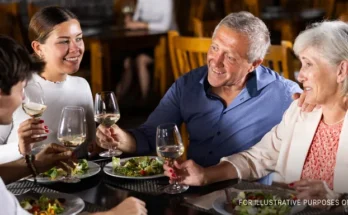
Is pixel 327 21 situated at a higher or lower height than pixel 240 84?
higher

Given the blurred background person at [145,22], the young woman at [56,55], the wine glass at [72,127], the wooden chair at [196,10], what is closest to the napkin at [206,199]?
the wine glass at [72,127]

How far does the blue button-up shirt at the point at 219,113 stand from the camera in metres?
2.57

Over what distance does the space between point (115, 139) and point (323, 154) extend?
78cm

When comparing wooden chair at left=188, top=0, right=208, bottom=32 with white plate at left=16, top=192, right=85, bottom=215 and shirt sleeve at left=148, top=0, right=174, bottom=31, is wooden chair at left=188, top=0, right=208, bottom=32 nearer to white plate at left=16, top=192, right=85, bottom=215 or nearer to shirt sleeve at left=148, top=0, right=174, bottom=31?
shirt sleeve at left=148, top=0, right=174, bottom=31

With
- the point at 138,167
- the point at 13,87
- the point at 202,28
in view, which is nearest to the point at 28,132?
the point at 138,167

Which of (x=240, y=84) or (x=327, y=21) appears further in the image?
(x=240, y=84)

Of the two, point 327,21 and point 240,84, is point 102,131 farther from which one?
point 327,21

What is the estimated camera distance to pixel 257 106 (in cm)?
257

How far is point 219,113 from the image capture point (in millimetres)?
2605

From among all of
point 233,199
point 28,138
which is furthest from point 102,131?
point 233,199

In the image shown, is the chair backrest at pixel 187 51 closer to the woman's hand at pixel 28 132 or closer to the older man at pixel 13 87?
the woman's hand at pixel 28 132

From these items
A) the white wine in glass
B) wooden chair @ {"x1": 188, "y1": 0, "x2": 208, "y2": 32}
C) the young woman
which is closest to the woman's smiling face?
the young woman

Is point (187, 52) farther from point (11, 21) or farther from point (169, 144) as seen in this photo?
point (11, 21)

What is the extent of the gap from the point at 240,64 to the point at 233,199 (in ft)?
2.71
